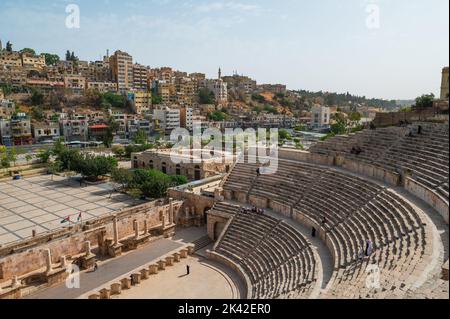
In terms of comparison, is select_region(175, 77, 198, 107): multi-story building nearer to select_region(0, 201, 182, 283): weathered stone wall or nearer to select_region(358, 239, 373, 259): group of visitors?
select_region(0, 201, 182, 283): weathered stone wall

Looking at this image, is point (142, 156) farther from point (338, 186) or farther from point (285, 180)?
point (338, 186)

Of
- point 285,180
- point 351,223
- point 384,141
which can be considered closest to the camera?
point 351,223

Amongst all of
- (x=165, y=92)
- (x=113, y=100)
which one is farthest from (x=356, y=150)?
(x=165, y=92)

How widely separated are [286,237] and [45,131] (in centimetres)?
6706

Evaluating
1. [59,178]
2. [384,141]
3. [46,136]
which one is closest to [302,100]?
[46,136]

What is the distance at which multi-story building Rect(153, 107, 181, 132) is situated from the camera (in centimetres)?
8625

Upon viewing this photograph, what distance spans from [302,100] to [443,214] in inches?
5565

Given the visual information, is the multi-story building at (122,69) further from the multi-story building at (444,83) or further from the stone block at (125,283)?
the stone block at (125,283)

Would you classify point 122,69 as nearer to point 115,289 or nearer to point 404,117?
point 404,117

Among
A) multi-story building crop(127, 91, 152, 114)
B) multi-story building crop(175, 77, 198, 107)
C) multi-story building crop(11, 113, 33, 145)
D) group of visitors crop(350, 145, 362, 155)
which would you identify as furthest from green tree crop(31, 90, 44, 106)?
group of visitors crop(350, 145, 362, 155)

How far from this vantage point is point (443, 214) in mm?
14773

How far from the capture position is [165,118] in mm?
86500

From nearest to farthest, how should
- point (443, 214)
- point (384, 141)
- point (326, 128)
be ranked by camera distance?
point (443, 214)
point (384, 141)
point (326, 128)

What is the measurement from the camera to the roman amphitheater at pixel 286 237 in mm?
13398
